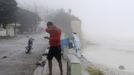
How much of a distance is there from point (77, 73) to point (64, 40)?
11.6m

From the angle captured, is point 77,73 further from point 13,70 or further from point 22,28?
point 22,28

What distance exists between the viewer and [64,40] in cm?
2216

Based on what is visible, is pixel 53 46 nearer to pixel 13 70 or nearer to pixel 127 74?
pixel 13 70

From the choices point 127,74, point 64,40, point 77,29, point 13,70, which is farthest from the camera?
point 77,29

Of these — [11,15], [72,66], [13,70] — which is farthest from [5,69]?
[11,15]

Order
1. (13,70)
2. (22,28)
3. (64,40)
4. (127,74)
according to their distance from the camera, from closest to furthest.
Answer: (13,70), (64,40), (127,74), (22,28)

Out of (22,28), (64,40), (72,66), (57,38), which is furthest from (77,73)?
(22,28)

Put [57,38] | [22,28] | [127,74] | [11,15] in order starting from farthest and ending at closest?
[22,28]
[11,15]
[127,74]
[57,38]

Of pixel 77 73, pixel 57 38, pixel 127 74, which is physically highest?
pixel 57 38

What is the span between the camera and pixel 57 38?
13688 mm

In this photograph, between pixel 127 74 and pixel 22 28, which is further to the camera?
pixel 22 28

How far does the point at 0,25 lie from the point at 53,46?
5727 centimetres

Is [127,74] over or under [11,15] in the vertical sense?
under

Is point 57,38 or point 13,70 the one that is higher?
point 57,38
